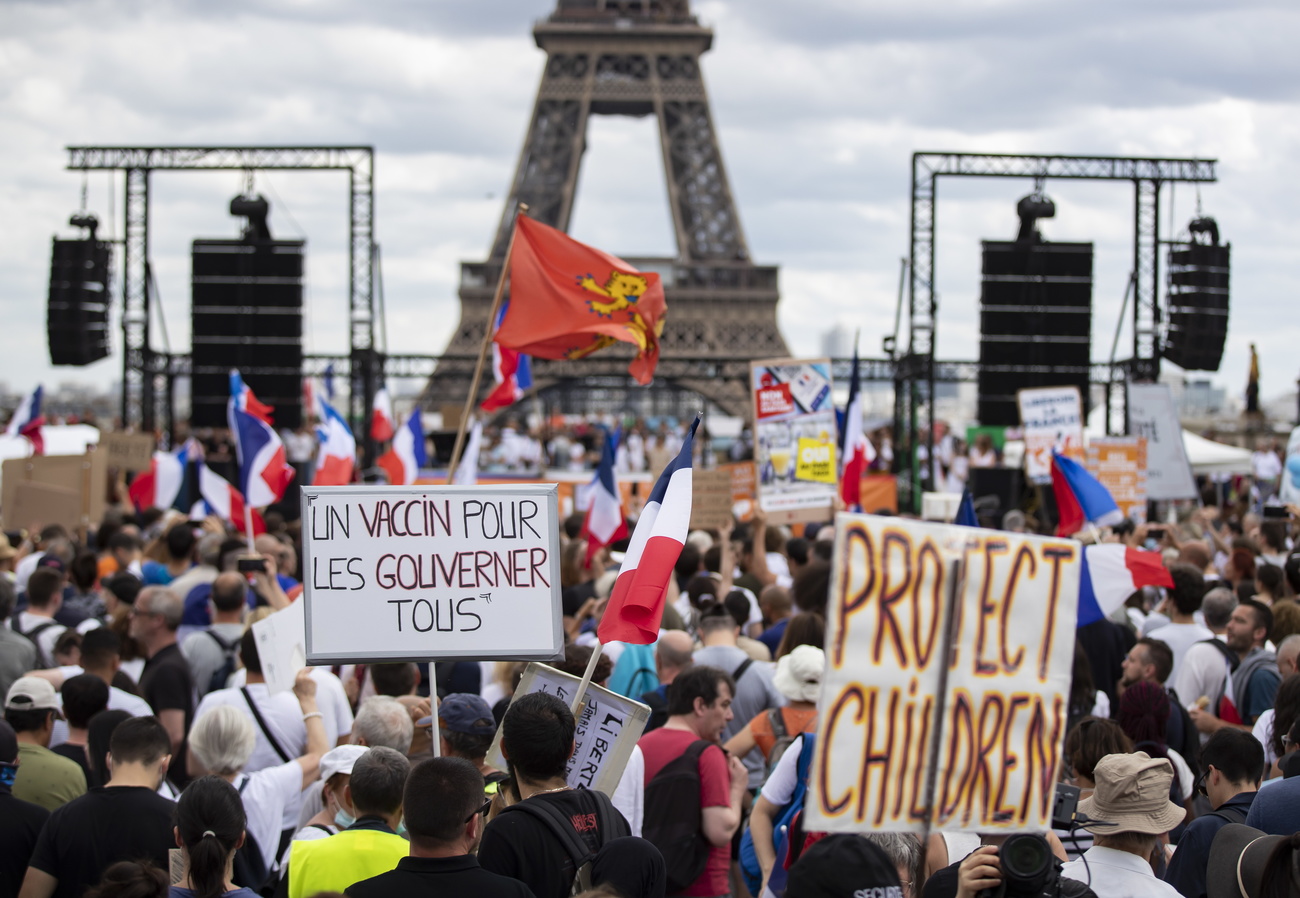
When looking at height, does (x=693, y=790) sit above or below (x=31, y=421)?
below

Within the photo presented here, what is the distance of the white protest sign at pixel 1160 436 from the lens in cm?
1474

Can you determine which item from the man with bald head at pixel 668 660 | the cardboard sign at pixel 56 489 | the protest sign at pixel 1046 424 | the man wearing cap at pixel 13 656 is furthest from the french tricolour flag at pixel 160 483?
the man with bald head at pixel 668 660

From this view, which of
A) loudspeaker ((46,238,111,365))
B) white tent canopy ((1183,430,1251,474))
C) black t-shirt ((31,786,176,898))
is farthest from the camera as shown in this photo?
white tent canopy ((1183,430,1251,474))

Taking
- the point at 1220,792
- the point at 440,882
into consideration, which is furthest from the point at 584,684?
the point at 1220,792

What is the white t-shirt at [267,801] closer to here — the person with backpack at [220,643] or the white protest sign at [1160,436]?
the person with backpack at [220,643]

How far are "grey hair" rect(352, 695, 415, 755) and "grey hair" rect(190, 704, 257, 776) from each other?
371 millimetres

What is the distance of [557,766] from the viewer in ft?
12.6

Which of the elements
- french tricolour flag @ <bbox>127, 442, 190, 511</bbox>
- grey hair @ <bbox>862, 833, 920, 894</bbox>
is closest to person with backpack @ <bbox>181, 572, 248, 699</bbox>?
grey hair @ <bbox>862, 833, 920, 894</bbox>

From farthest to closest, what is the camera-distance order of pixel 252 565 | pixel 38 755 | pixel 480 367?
1. pixel 252 565
2. pixel 480 367
3. pixel 38 755

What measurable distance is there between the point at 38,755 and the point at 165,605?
1.72 meters

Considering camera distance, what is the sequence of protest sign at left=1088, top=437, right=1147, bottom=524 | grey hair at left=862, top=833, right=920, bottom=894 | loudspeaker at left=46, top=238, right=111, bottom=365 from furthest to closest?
1. loudspeaker at left=46, top=238, right=111, bottom=365
2. protest sign at left=1088, top=437, right=1147, bottom=524
3. grey hair at left=862, top=833, right=920, bottom=894

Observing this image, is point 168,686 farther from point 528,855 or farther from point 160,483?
point 160,483

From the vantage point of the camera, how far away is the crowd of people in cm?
356

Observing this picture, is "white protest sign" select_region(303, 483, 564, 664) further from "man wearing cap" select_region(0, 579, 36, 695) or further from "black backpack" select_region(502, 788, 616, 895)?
"man wearing cap" select_region(0, 579, 36, 695)
